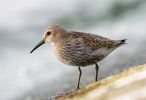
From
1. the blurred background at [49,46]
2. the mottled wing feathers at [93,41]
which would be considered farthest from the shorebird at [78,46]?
the blurred background at [49,46]

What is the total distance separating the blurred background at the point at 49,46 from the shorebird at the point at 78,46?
1.99 metres

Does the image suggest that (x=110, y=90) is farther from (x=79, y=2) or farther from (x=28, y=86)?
(x=79, y=2)

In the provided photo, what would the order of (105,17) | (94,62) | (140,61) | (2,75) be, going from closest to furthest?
(94,62), (140,61), (2,75), (105,17)

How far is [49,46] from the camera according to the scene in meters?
18.6

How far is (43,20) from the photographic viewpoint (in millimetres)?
21750

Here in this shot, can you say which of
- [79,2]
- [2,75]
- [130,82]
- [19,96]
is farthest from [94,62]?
[79,2]

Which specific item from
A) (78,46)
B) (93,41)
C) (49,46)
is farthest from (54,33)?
(49,46)

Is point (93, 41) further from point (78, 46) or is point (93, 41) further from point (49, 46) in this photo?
point (49, 46)

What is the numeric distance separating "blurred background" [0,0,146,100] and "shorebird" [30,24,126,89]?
199 cm

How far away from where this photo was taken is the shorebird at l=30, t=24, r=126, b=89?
1148 cm

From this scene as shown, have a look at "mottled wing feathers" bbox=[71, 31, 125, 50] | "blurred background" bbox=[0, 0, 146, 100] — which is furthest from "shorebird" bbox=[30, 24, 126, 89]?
"blurred background" bbox=[0, 0, 146, 100]

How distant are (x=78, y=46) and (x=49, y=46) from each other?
7082 mm

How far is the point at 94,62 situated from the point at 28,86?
3822 millimetres

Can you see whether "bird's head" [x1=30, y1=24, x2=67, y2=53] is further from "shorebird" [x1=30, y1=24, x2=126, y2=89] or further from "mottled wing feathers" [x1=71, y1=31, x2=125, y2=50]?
"mottled wing feathers" [x1=71, y1=31, x2=125, y2=50]
